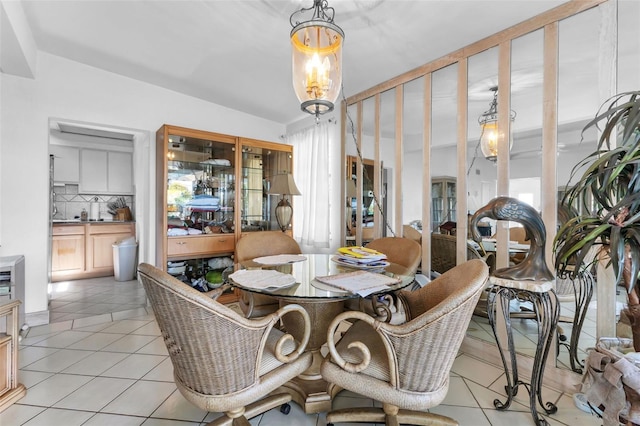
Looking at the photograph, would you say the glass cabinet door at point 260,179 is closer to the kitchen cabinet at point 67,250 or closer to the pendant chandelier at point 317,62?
the pendant chandelier at point 317,62

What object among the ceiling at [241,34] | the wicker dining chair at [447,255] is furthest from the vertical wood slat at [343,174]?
the wicker dining chair at [447,255]

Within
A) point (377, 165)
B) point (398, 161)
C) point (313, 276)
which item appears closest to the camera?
point (313, 276)

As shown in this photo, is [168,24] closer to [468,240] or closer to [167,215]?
[167,215]

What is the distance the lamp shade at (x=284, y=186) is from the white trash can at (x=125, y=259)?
101 inches

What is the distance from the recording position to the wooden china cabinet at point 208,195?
9.90 feet

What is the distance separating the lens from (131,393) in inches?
67.4

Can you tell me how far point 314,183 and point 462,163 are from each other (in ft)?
5.92

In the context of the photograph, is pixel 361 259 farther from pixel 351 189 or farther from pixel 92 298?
pixel 92 298

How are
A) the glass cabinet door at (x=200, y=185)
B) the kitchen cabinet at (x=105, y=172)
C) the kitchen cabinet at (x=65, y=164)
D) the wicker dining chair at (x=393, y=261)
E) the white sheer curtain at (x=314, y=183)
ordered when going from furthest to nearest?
the kitchen cabinet at (x=105, y=172), the kitchen cabinet at (x=65, y=164), the white sheer curtain at (x=314, y=183), the glass cabinet door at (x=200, y=185), the wicker dining chair at (x=393, y=261)

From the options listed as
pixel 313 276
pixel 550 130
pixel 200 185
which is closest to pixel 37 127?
pixel 200 185

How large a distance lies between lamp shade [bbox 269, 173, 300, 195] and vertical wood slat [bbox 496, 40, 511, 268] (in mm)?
2033

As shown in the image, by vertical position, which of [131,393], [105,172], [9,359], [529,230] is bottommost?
[131,393]

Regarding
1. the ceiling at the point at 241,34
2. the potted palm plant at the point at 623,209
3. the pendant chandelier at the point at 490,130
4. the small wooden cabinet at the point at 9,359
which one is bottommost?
the small wooden cabinet at the point at 9,359

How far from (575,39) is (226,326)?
2.51m
